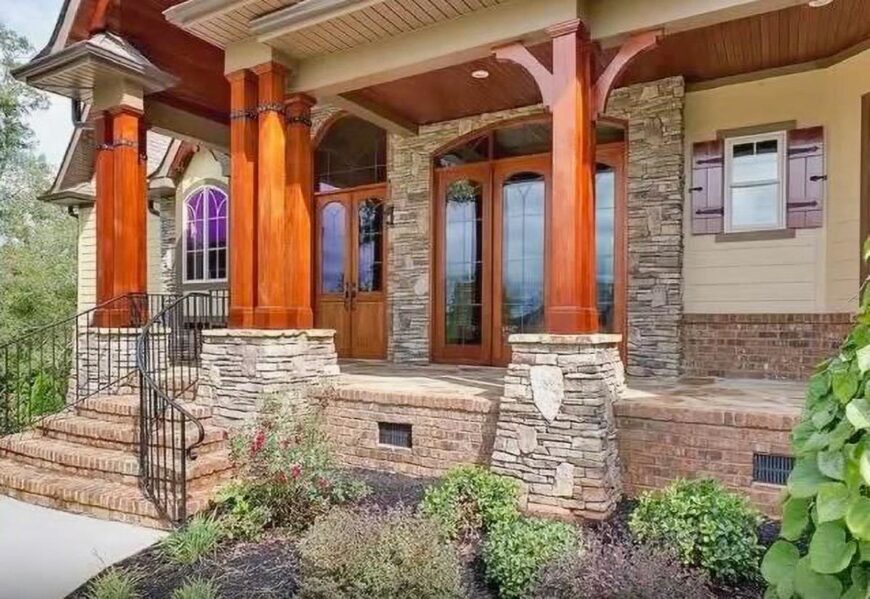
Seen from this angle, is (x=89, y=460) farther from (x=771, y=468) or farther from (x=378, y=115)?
(x=771, y=468)

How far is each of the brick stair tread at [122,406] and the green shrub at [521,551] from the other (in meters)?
3.09

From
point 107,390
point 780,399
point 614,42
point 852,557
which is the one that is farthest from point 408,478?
point 852,557

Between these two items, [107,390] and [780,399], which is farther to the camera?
[107,390]

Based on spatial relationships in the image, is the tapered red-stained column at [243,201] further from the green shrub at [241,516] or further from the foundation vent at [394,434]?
the green shrub at [241,516]

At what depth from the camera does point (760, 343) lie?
5.90 metres

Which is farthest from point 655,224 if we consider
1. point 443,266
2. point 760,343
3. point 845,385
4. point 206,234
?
point 206,234

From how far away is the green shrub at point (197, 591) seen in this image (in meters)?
3.00

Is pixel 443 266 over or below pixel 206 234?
below

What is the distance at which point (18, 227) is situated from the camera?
16.2m

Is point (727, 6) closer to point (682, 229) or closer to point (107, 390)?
point (682, 229)

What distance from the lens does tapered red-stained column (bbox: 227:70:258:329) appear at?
5.55 m

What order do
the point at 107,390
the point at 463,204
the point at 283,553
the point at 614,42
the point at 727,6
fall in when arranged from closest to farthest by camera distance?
the point at 283,553 → the point at 727,6 → the point at 614,42 → the point at 107,390 → the point at 463,204

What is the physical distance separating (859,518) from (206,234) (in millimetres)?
10092

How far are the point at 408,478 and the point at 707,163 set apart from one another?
4222mm
